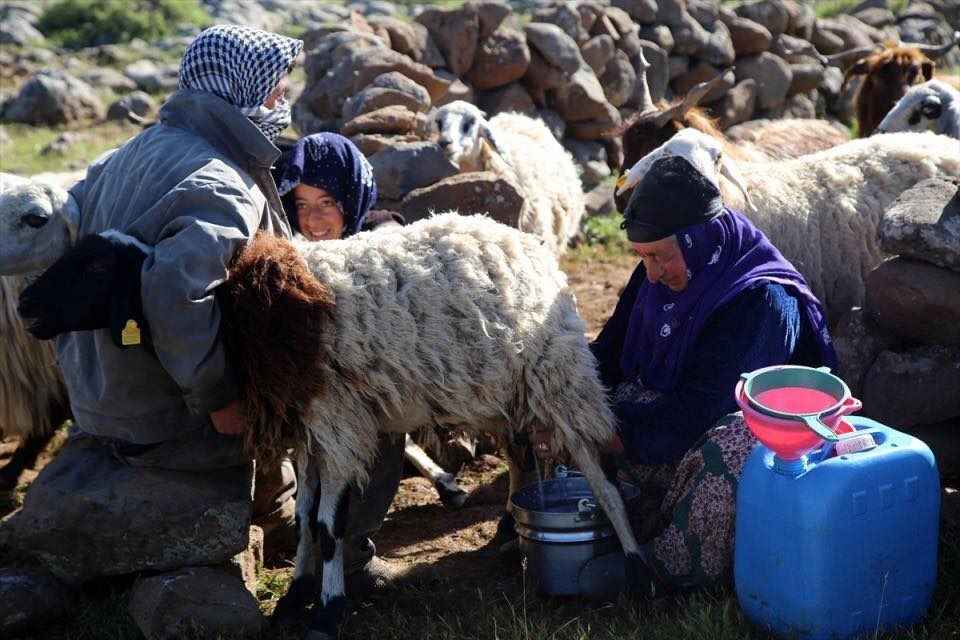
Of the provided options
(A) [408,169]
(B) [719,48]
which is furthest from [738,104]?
(A) [408,169]

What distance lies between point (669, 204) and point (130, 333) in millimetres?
1734

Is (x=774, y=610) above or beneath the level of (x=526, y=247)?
beneath

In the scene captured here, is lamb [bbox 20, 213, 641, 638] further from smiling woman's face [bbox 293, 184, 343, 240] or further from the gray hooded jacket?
smiling woman's face [bbox 293, 184, 343, 240]

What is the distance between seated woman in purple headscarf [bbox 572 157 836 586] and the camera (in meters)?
3.52

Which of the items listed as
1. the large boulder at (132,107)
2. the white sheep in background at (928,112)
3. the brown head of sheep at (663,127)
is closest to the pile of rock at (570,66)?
the brown head of sheep at (663,127)

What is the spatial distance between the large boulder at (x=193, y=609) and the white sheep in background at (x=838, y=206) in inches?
125

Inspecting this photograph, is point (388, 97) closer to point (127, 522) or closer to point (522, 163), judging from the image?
point (522, 163)

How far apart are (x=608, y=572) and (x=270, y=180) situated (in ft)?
5.76

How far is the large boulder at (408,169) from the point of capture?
708cm

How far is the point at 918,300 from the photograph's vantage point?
4289 millimetres

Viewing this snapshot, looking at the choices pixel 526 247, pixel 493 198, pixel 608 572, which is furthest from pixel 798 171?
pixel 608 572

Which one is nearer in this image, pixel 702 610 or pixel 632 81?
pixel 702 610

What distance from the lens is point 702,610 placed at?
3.26m

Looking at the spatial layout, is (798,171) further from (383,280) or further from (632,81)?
(632,81)
